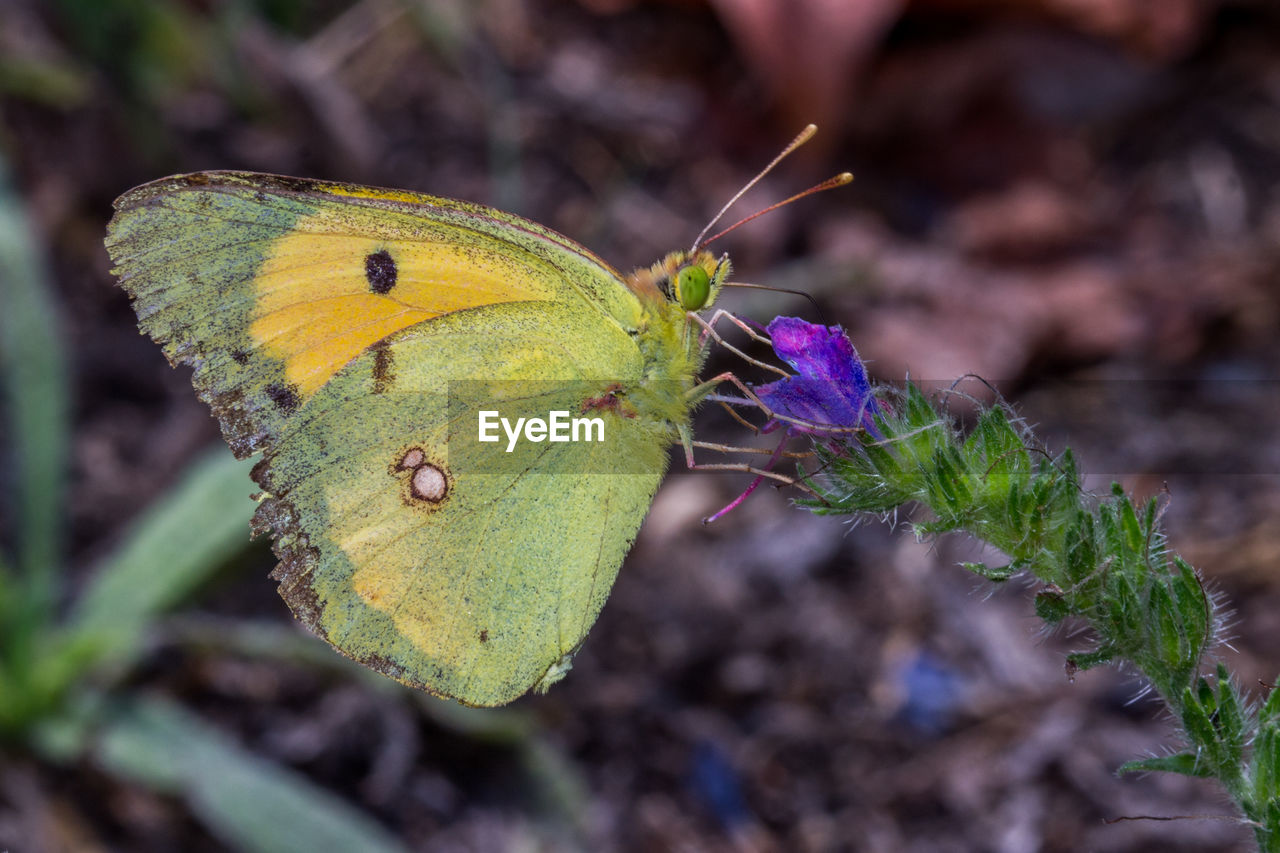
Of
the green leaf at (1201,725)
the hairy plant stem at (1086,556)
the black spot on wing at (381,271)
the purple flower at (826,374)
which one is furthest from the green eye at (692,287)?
the green leaf at (1201,725)

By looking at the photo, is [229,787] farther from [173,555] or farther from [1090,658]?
[1090,658]

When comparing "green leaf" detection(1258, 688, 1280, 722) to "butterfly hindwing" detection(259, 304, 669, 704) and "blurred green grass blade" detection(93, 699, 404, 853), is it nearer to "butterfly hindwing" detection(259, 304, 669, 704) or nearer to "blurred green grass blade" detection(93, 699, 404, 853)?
"butterfly hindwing" detection(259, 304, 669, 704)

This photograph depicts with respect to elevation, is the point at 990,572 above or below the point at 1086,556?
below

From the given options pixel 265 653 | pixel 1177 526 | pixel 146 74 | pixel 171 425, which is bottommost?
pixel 265 653

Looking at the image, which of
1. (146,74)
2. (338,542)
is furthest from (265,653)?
(146,74)

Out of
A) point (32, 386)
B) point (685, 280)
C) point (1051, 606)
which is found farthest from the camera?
point (32, 386)

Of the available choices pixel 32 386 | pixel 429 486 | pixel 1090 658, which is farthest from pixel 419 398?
pixel 32 386

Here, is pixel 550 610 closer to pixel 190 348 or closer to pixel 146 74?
pixel 190 348
